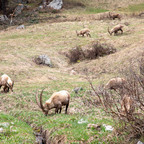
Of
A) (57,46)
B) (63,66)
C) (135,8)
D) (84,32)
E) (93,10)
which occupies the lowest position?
(63,66)

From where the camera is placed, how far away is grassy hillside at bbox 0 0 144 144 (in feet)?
29.9

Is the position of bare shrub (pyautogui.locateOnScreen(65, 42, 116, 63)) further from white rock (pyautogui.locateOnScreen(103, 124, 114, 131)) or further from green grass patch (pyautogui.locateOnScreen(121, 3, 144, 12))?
green grass patch (pyautogui.locateOnScreen(121, 3, 144, 12))

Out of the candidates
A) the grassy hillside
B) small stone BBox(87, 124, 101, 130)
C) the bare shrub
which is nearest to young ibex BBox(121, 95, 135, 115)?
the grassy hillside

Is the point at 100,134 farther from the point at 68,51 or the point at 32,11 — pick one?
the point at 32,11

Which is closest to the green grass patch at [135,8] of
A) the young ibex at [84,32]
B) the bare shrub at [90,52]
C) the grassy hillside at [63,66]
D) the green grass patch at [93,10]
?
the grassy hillside at [63,66]

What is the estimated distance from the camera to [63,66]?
24422 millimetres

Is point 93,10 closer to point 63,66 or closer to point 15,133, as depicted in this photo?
point 63,66

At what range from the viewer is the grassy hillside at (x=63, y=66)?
912 centimetres

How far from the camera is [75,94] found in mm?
14070

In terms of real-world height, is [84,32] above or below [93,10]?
below

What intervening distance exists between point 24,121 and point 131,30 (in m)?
24.4

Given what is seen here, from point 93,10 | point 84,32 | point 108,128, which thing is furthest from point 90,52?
point 93,10

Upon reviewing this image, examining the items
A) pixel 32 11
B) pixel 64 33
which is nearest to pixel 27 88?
pixel 64 33

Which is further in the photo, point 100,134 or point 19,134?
point 19,134
